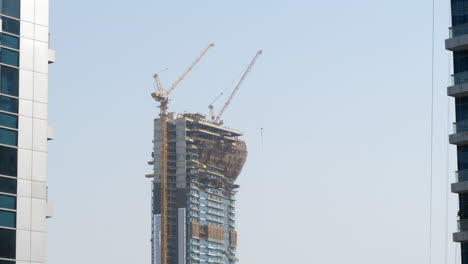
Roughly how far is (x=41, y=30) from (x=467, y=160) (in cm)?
4976

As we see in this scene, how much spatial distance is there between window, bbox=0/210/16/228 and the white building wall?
47 cm

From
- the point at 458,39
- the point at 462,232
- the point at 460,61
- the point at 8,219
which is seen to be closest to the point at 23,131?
the point at 8,219

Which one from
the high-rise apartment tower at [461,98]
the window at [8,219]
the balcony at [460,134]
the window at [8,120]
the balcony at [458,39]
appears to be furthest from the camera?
the balcony at [458,39]

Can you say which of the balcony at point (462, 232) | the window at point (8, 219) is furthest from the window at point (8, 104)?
the balcony at point (462, 232)

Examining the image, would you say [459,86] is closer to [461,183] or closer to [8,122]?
[461,183]

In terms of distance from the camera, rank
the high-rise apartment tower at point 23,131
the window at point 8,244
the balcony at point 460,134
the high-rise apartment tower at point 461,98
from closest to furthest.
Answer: the window at point 8,244, the high-rise apartment tower at point 23,131, the high-rise apartment tower at point 461,98, the balcony at point 460,134

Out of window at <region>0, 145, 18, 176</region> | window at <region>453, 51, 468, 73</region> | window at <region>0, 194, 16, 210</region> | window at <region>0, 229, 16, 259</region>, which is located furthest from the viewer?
window at <region>453, 51, 468, 73</region>

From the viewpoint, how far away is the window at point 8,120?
10050 centimetres

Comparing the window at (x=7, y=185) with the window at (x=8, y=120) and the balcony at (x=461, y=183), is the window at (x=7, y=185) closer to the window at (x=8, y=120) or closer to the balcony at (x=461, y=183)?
the window at (x=8, y=120)

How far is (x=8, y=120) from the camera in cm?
10088

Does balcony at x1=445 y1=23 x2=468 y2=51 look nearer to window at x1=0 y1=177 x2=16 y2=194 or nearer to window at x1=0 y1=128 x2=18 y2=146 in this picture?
window at x1=0 y1=128 x2=18 y2=146

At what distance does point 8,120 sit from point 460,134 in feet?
170

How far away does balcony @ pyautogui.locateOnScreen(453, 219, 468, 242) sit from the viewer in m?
130

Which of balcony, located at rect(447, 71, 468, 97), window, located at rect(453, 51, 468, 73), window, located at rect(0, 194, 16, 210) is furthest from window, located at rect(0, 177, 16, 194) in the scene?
window, located at rect(453, 51, 468, 73)
